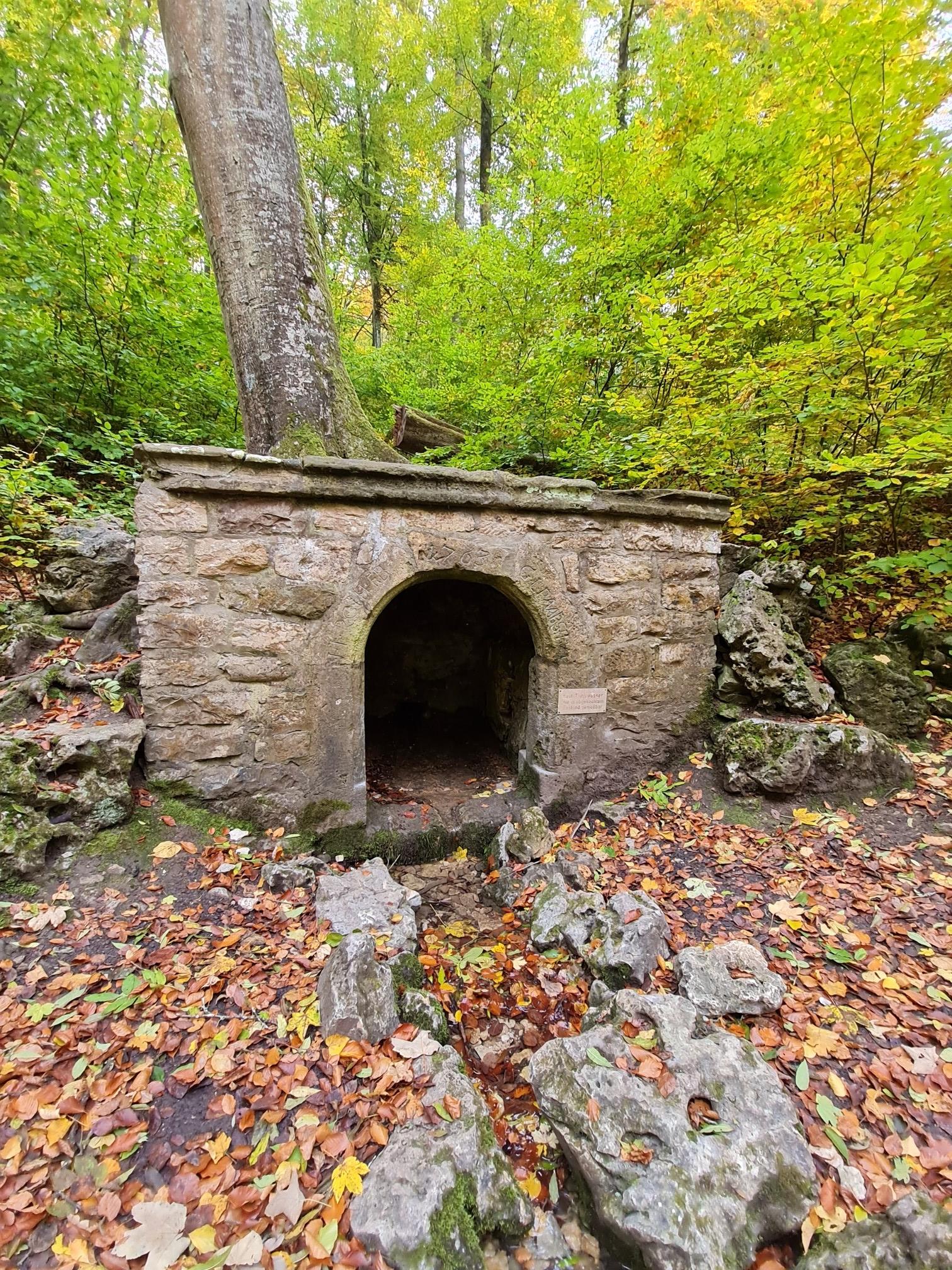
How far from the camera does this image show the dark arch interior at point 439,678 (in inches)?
180

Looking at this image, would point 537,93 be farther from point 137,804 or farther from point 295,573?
point 137,804

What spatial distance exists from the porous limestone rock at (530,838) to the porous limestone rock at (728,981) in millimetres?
1068

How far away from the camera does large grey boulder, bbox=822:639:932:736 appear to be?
10.9ft

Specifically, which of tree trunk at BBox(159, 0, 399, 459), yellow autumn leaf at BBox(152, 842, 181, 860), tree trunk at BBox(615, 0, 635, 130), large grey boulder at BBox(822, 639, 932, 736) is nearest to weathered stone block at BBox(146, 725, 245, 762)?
yellow autumn leaf at BBox(152, 842, 181, 860)

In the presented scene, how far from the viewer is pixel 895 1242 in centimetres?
122

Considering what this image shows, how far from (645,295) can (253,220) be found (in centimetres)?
324

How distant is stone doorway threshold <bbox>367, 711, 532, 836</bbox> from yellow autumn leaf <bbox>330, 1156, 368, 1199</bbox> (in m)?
1.66

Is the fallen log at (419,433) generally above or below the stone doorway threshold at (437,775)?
above

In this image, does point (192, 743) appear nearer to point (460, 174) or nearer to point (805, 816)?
point (805, 816)

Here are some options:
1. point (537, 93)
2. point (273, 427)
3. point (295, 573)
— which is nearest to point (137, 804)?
point (295, 573)

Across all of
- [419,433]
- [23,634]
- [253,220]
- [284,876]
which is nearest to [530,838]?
[284,876]

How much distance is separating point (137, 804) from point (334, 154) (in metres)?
12.4

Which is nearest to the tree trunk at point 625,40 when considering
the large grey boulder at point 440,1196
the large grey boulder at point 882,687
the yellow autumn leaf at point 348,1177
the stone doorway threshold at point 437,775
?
A: the large grey boulder at point 882,687

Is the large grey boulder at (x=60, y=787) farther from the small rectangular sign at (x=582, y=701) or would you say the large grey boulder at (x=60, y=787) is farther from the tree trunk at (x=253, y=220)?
the small rectangular sign at (x=582, y=701)
